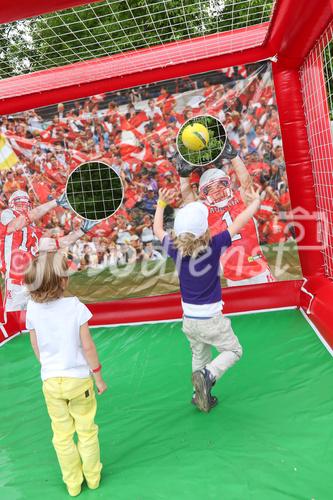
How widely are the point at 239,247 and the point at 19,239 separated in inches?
88.6

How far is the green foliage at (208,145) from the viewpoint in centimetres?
441

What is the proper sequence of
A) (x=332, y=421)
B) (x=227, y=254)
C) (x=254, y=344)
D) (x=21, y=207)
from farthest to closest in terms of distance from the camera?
(x=21, y=207) → (x=227, y=254) → (x=254, y=344) → (x=332, y=421)

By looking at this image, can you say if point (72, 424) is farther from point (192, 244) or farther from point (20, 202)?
→ point (20, 202)

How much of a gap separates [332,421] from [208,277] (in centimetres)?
99

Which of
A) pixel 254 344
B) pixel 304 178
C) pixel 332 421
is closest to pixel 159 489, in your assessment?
pixel 332 421

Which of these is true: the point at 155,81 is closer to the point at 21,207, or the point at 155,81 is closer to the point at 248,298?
the point at 21,207

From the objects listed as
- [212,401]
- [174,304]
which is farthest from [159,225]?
[174,304]

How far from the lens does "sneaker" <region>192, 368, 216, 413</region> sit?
8.63ft

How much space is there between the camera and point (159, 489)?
2.11 metres

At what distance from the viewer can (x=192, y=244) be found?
2582mm

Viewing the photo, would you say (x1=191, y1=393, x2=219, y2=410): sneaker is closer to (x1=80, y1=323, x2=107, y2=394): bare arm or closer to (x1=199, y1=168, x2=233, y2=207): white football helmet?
(x1=80, y1=323, x2=107, y2=394): bare arm

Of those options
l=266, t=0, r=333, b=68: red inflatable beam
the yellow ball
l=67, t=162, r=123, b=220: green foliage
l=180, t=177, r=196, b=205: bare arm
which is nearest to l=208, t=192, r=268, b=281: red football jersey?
l=180, t=177, r=196, b=205: bare arm

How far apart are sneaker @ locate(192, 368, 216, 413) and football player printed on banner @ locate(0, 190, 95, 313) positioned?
2456 millimetres

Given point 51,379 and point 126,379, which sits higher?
point 51,379
